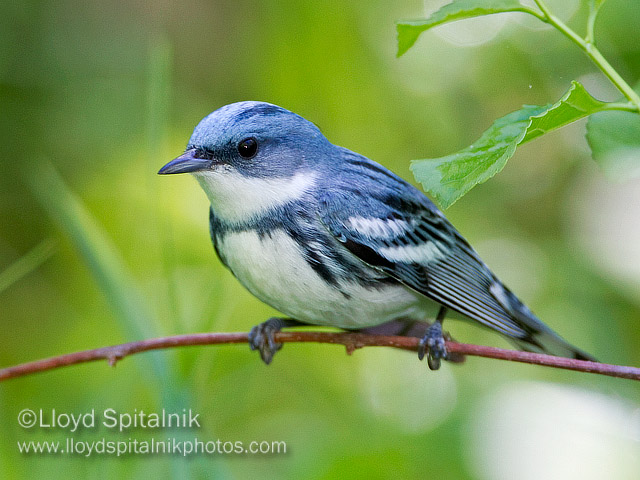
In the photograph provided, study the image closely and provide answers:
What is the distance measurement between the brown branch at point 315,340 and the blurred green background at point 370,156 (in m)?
0.69

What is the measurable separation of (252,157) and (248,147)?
0.04 metres

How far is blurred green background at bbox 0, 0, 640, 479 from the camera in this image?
270 centimetres

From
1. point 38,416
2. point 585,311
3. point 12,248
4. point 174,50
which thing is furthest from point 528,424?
point 174,50

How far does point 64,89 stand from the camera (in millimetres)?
4012

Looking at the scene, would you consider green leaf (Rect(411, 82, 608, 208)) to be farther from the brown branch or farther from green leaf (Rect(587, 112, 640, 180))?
the brown branch

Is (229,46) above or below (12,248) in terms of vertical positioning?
above

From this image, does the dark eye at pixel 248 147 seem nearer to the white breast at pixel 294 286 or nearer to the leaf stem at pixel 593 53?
the white breast at pixel 294 286

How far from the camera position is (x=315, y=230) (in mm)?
1938

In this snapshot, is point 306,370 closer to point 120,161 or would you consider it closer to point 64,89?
point 120,161

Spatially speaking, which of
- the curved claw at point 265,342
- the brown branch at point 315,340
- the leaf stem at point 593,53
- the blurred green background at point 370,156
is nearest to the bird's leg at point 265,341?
the curved claw at point 265,342

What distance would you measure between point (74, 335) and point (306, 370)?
111 centimetres

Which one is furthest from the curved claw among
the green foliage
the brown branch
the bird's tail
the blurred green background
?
the green foliage

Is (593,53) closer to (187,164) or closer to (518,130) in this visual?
(518,130)

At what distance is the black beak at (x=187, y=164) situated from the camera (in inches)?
70.0
